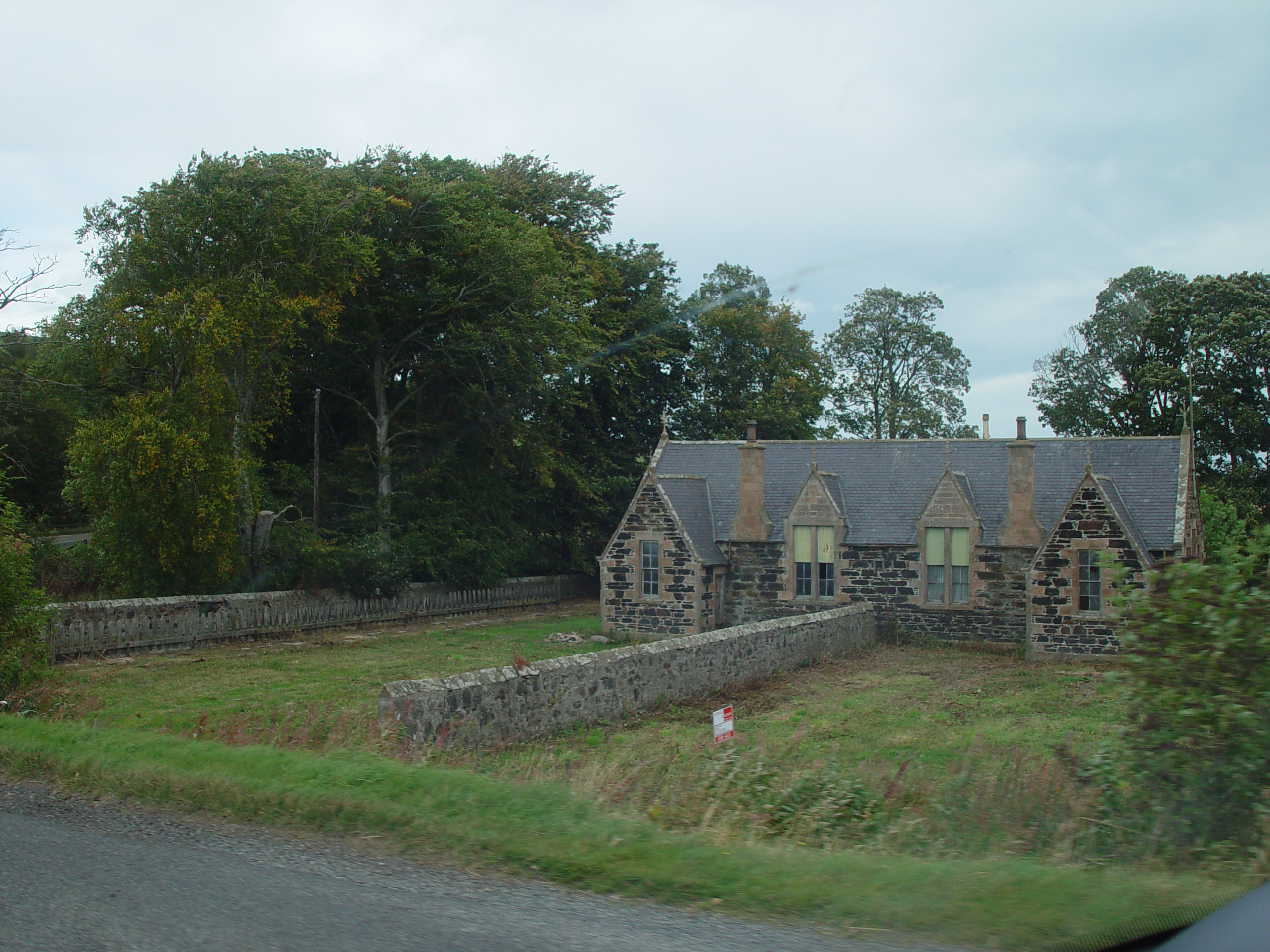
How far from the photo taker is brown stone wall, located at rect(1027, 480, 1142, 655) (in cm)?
2531

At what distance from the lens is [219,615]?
1035 inches

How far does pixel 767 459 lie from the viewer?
1292 inches

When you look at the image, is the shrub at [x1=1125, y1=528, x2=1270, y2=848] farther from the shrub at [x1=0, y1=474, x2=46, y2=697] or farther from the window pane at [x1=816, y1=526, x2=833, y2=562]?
the window pane at [x1=816, y1=526, x2=833, y2=562]

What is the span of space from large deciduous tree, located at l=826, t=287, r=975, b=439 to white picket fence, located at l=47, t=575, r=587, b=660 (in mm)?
31598

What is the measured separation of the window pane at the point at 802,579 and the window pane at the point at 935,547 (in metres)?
3.50

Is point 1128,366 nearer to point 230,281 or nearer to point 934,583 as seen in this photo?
point 934,583

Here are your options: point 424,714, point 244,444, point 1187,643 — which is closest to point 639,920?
point 1187,643

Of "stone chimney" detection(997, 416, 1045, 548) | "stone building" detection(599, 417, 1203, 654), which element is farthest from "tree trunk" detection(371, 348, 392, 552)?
"stone chimney" detection(997, 416, 1045, 548)

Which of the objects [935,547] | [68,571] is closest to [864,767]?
[935,547]

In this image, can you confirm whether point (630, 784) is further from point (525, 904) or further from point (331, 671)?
point (331, 671)

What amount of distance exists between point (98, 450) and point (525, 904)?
933 inches

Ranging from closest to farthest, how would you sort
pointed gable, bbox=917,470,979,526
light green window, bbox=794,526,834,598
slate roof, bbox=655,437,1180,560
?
slate roof, bbox=655,437,1180,560 < pointed gable, bbox=917,470,979,526 < light green window, bbox=794,526,834,598

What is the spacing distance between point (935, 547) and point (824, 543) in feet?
10.4

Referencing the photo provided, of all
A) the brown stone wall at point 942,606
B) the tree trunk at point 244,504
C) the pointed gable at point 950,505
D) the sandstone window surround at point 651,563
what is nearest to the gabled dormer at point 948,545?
the pointed gable at point 950,505
